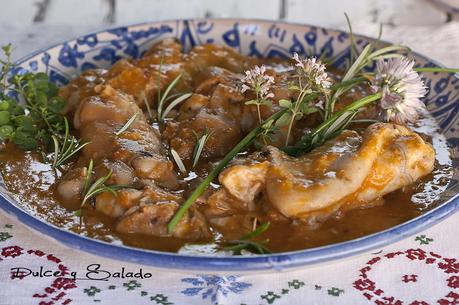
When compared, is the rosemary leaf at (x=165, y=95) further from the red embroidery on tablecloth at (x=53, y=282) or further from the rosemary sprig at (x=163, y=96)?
the red embroidery on tablecloth at (x=53, y=282)

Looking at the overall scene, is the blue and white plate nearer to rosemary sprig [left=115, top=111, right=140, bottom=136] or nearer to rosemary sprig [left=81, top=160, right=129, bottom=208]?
rosemary sprig [left=81, top=160, right=129, bottom=208]

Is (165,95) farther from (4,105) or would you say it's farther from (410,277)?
(410,277)

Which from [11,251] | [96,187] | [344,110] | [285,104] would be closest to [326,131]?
[344,110]

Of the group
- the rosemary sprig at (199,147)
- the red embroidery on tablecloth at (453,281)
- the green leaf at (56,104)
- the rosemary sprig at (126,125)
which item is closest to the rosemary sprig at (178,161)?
the rosemary sprig at (199,147)

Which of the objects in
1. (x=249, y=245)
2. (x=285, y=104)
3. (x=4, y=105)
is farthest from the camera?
(x=4, y=105)

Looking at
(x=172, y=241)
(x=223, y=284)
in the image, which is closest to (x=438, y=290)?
(x=223, y=284)

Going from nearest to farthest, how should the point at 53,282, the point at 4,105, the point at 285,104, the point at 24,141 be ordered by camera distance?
the point at 53,282
the point at 285,104
the point at 24,141
the point at 4,105

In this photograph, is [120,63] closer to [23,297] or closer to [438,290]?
[23,297]
